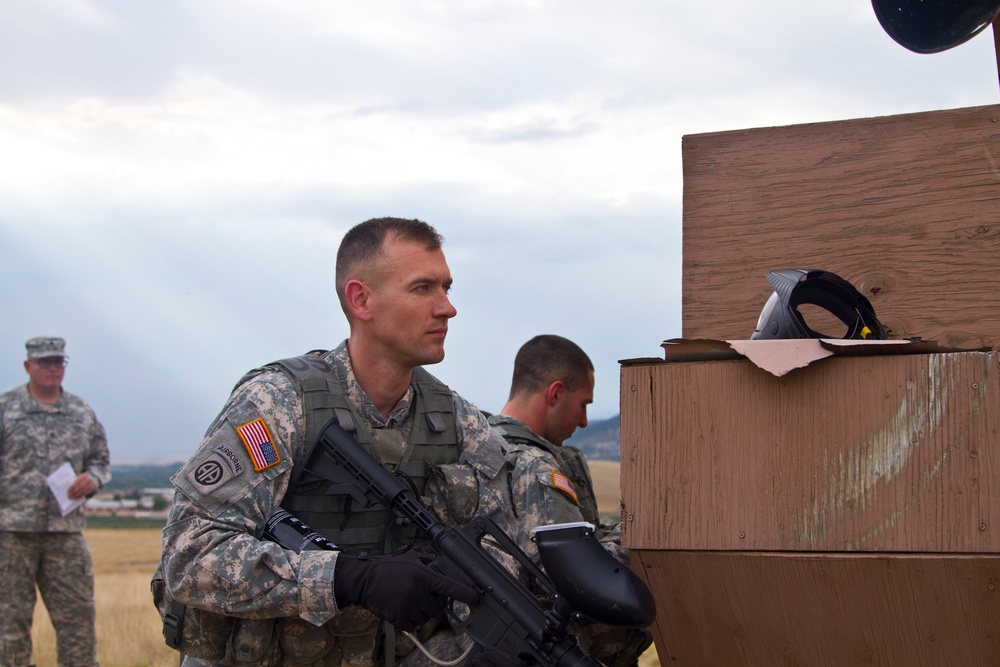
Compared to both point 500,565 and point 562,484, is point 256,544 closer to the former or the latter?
point 500,565

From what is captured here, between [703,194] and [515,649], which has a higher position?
[703,194]

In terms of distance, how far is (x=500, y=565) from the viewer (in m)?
2.94

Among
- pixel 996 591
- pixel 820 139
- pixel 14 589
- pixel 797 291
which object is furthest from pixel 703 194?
pixel 14 589

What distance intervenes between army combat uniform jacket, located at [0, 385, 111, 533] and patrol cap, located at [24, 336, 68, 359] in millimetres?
328

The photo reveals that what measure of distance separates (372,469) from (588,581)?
2.39 feet

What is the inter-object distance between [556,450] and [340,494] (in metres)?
1.64

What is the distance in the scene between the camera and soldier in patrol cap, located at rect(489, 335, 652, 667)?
364 centimetres

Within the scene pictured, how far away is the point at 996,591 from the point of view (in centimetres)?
225

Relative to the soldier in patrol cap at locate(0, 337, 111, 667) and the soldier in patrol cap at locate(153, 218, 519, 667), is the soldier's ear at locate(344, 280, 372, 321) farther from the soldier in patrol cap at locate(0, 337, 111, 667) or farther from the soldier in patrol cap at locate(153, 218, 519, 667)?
the soldier in patrol cap at locate(0, 337, 111, 667)

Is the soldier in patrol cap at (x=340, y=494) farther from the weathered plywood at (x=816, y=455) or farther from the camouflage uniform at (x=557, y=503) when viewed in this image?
the weathered plywood at (x=816, y=455)

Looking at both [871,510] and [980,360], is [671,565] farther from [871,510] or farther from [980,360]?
[980,360]

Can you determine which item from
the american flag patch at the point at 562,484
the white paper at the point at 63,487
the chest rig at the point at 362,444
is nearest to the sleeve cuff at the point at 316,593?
the chest rig at the point at 362,444

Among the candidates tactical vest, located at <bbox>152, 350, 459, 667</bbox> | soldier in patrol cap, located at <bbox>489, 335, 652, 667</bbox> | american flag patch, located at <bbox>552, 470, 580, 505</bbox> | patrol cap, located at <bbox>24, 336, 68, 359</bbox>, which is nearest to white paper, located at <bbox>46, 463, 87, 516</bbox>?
patrol cap, located at <bbox>24, 336, 68, 359</bbox>

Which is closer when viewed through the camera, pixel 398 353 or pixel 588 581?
pixel 588 581
